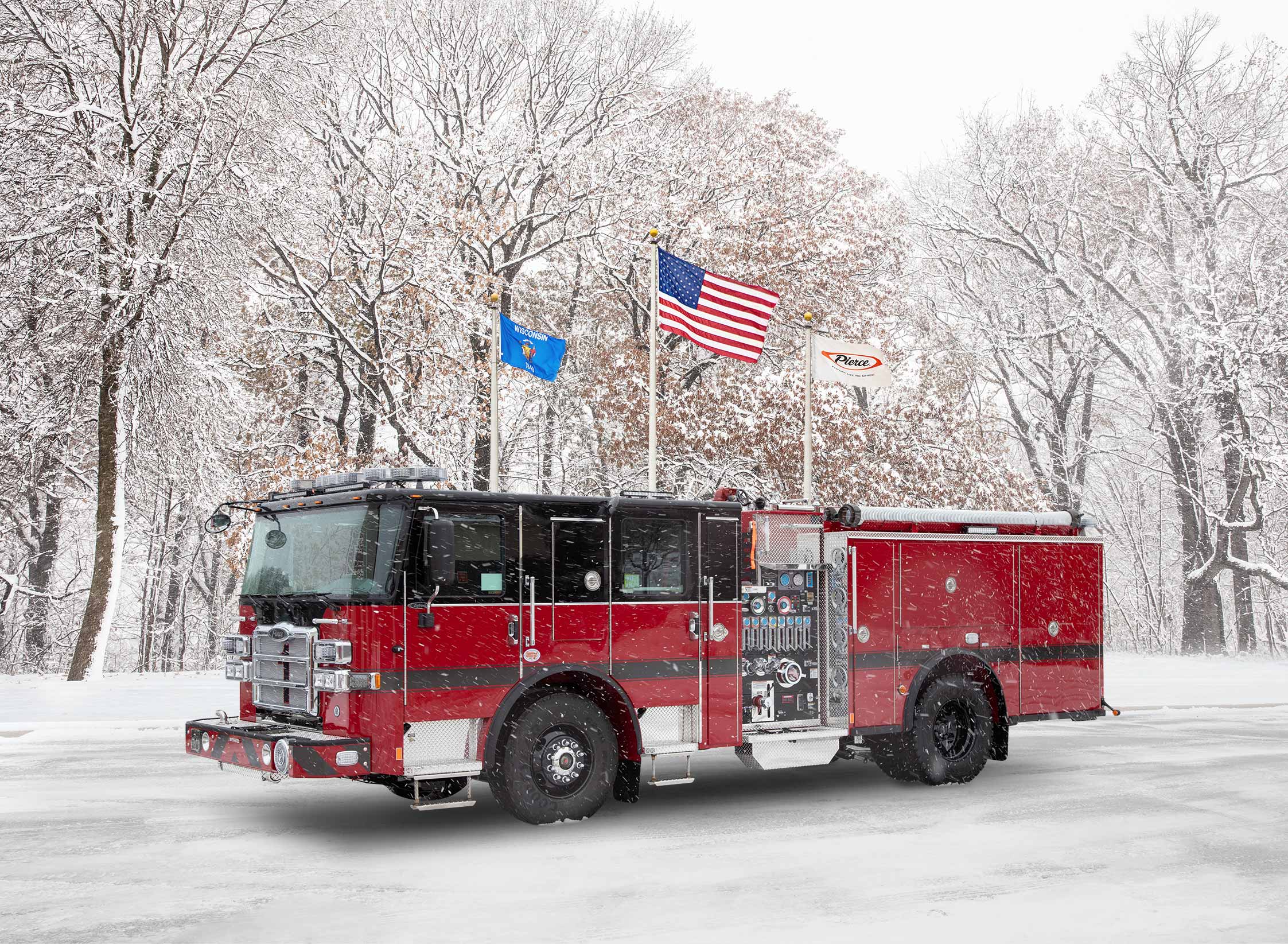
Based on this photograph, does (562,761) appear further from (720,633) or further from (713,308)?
(713,308)

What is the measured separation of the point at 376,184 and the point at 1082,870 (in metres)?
22.3

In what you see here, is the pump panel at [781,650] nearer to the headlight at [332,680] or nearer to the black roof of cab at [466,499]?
the black roof of cab at [466,499]

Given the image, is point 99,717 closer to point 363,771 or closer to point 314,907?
point 363,771

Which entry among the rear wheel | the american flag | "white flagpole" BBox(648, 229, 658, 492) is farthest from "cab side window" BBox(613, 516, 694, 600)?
the american flag

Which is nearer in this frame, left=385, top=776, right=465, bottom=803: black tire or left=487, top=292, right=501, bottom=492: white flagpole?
left=385, top=776, right=465, bottom=803: black tire

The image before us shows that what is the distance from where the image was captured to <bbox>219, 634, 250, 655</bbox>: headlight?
9.98m

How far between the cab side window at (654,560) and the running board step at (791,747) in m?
1.51

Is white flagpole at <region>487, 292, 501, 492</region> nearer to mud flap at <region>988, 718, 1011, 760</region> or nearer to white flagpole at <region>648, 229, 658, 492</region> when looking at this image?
white flagpole at <region>648, 229, 658, 492</region>

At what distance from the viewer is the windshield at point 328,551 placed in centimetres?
903

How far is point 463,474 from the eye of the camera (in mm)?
26031

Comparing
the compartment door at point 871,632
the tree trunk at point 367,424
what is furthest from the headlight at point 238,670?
the tree trunk at point 367,424

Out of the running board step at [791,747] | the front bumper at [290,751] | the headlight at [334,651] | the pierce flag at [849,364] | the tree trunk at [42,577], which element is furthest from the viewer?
the tree trunk at [42,577]

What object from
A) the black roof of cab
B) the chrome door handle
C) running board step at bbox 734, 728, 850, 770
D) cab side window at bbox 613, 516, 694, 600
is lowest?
running board step at bbox 734, 728, 850, 770

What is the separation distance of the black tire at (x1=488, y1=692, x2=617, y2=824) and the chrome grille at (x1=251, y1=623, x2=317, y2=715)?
1.50 m
